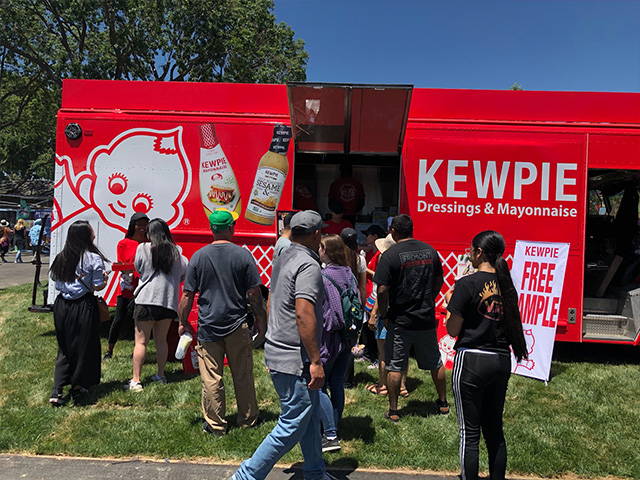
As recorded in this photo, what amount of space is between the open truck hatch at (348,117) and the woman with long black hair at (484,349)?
2.97 meters

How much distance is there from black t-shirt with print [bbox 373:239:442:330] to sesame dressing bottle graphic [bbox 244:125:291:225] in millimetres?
2196

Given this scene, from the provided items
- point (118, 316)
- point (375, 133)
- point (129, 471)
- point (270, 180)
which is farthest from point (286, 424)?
point (375, 133)

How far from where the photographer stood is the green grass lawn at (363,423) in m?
3.59

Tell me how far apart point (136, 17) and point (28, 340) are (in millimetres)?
13261

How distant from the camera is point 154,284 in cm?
471

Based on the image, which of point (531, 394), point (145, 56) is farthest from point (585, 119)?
point (145, 56)

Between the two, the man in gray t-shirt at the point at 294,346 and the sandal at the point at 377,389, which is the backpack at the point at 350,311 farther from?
the sandal at the point at 377,389

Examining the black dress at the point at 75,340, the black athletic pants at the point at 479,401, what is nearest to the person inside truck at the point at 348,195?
the black dress at the point at 75,340

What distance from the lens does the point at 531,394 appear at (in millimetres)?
4984

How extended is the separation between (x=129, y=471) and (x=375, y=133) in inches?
182

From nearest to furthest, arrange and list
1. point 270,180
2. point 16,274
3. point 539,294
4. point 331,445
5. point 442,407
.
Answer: point 331,445
point 442,407
point 539,294
point 270,180
point 16,274

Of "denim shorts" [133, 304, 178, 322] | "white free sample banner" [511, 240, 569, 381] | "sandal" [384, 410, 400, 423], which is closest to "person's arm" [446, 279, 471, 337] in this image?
"sandal" [384, 410, 400, 423]

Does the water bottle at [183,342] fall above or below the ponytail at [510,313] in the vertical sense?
below

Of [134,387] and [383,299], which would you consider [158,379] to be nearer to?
[134,387]
